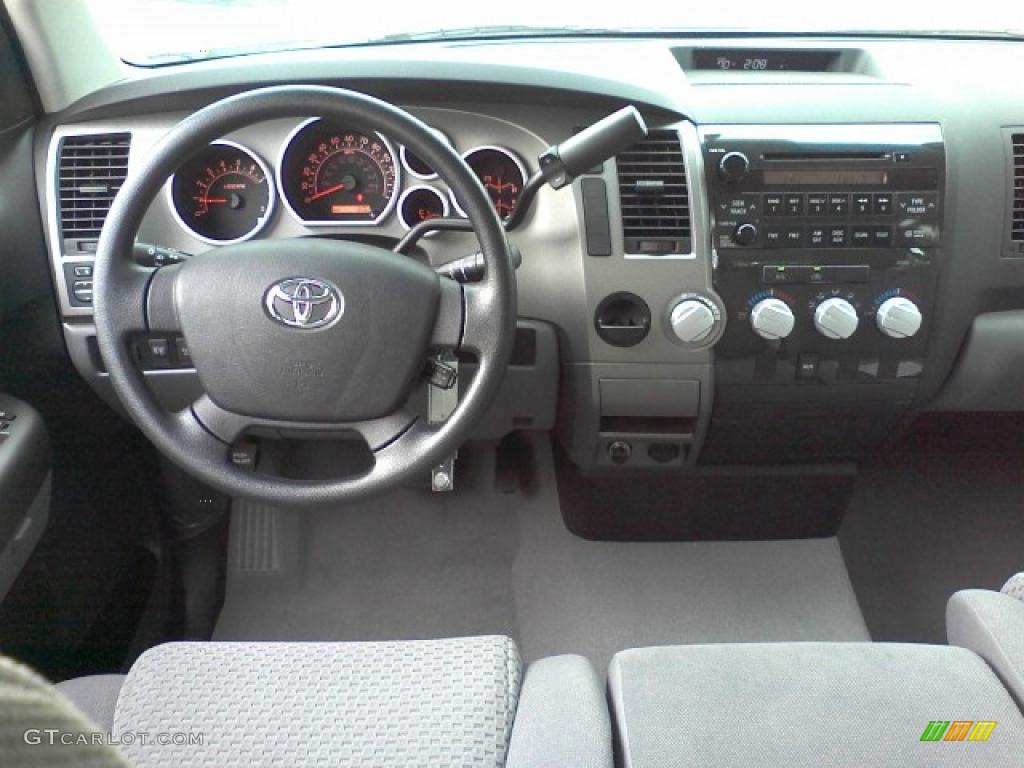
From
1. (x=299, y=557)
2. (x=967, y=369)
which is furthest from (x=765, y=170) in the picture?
(x=299, y=557)

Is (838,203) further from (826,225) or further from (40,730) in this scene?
(40,730)

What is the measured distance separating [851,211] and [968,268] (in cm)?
24

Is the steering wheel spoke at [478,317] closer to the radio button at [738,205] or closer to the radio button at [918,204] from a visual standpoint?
the radio button at [738,205]

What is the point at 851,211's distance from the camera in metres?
1.54

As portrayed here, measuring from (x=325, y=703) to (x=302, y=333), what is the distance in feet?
1.50

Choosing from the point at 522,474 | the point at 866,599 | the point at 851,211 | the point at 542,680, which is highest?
the point at 851,211

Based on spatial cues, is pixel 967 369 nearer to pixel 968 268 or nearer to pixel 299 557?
pixel 968 268

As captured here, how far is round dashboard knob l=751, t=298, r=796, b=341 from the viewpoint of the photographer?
1.55 meters

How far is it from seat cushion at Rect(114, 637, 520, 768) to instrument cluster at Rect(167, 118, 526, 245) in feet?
2.28

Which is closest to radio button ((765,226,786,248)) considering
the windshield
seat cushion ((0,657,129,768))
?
the windshield

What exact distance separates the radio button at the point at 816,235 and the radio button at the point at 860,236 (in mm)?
44

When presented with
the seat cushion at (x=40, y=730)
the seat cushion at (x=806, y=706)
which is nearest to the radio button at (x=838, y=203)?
the seat cushion at (x=806, y=706)

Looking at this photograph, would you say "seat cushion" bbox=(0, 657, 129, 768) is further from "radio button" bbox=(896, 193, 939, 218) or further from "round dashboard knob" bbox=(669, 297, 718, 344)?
"radio button" bbox=(896, 193, 939, 218)

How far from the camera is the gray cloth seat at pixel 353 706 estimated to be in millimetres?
992
